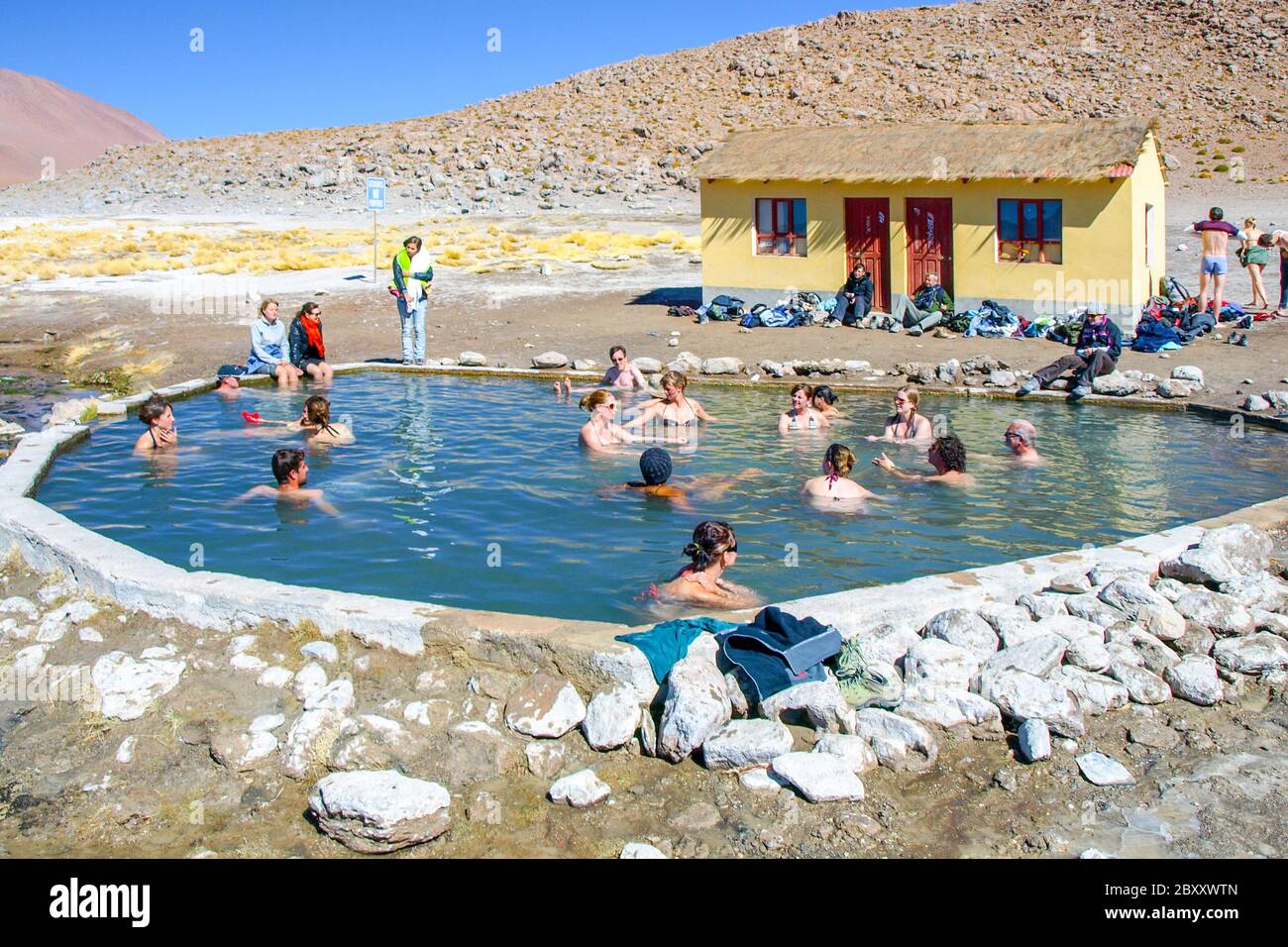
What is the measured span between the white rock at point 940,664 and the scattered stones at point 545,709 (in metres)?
1.64

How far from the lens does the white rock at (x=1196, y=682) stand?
6.27m

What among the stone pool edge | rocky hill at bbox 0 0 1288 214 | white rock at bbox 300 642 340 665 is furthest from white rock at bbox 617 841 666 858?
rocky hill at bbox 0 0 1288 214

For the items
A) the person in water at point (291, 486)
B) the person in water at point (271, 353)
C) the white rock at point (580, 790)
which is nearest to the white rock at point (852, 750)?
the white rock at point (580, 790)

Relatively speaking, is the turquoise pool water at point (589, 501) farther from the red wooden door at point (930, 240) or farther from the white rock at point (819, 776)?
the red wooden door at point (930, 240)

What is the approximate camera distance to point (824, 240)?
68.0 feet

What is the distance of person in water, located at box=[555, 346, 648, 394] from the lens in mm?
15258

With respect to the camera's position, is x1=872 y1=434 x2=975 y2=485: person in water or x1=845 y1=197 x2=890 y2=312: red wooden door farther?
x1=845 y1=197 x2=890 y2=312: red wooden door

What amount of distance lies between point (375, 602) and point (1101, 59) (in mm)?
74839

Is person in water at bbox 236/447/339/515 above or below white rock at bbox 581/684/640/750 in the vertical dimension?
above

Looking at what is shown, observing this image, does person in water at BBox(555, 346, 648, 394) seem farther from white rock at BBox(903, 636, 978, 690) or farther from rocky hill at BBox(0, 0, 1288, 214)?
rocky hill at BBox(0, 0, 1288, 214)

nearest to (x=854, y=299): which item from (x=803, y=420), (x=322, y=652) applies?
(x=803, y=420)

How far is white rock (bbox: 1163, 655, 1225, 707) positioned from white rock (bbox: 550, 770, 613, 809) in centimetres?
291

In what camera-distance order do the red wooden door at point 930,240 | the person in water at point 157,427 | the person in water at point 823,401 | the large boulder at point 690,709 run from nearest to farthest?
the large boulder at point 690,709, the person in water at point 157,427, the person in water at point 823,401, the red wooden door at point 930,240

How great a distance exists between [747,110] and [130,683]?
6999 cm
